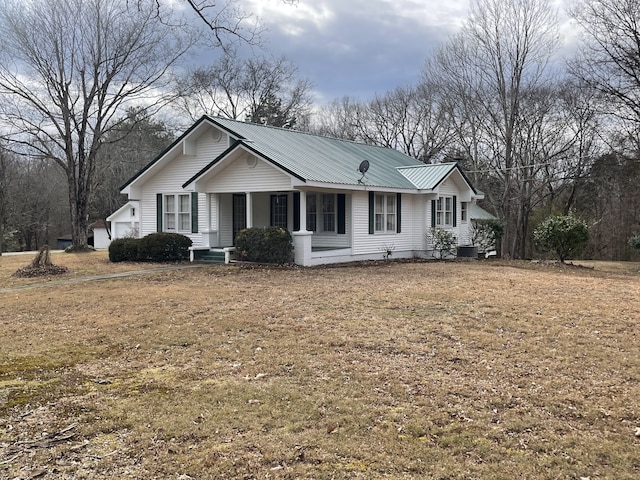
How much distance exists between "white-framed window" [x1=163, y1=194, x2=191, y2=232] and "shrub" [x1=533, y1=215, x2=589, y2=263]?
531 inches

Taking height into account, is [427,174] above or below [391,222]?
above

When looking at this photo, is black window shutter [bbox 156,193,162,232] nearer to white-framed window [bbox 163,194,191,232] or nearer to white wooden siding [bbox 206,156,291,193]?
white-framed window [bbox 163,194,191,232]

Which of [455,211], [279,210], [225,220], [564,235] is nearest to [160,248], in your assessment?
[225,220]

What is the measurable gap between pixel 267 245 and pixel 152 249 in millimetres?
4568

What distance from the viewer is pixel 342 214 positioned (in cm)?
1905

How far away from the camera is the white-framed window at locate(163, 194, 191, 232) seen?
70.5ft

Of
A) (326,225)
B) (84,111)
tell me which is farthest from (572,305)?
(84,111)

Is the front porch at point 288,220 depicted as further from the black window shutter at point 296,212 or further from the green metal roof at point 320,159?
the green metal roof at point 320,159

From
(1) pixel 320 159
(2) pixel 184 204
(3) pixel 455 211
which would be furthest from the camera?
(3) pixel 455 211

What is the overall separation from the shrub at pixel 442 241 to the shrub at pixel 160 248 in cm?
966

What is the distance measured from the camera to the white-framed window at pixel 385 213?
2005 cm

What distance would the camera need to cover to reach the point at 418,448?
4020 millimetres

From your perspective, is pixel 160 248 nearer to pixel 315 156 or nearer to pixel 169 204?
pixel 169 204

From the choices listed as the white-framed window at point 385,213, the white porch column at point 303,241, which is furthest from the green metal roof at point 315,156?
the white porch column at point 303,241
